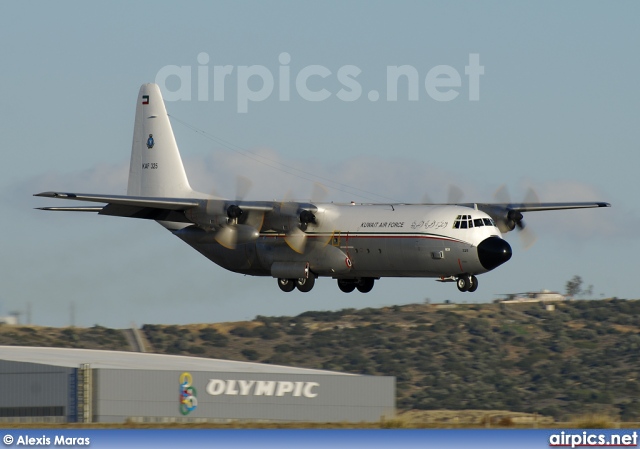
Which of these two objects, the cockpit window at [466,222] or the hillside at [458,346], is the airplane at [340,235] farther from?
the hillside at [458,346]

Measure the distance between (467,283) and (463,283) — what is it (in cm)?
16

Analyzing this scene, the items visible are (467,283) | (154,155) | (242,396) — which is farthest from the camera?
(242,396)

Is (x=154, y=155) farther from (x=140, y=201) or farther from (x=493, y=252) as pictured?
(x=493, y=252)

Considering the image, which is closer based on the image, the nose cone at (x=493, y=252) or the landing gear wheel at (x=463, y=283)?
the nose cone at (x=493, y=252)

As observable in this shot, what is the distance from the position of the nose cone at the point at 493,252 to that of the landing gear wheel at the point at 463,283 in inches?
47.9

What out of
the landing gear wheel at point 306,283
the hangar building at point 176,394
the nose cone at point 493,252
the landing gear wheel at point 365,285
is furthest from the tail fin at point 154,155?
the nose cone at point 493,252

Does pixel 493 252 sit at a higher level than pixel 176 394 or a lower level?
higher

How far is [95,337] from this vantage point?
88.6m

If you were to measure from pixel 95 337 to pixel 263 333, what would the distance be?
1251cm

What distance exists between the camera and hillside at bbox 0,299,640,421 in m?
76.2

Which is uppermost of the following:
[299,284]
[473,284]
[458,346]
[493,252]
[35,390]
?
[493,252]

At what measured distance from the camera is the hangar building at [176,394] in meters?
56.3

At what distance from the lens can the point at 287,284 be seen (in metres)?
46.3

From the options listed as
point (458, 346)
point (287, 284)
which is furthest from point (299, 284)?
point (458, 346)
